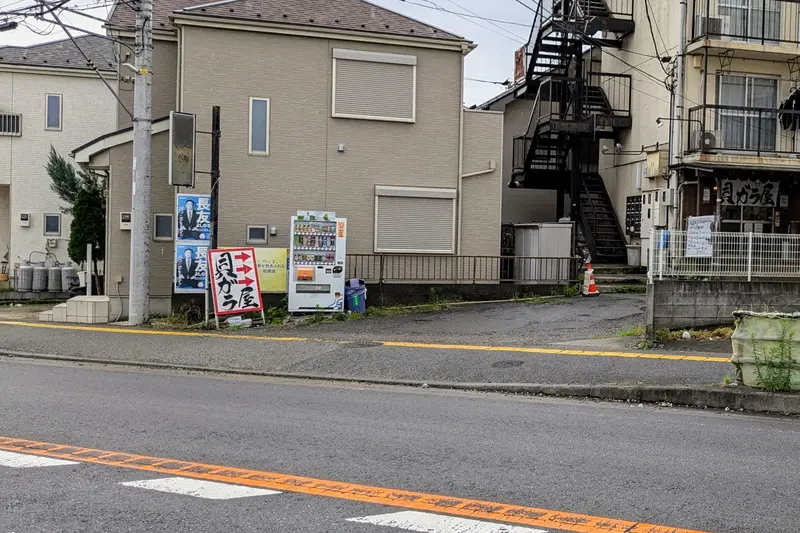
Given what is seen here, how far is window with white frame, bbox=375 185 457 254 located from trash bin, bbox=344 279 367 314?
71.8 inches

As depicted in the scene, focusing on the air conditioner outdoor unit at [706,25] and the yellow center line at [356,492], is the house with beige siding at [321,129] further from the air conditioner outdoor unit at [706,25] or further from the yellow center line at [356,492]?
the yellow center line at [356,492]

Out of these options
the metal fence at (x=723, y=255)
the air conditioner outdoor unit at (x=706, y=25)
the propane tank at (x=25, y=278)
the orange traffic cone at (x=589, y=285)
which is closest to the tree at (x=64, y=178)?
the propane tank at (x=25, y=278)

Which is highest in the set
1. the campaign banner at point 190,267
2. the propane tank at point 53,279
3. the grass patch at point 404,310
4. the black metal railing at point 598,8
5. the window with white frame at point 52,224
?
the black metal railing at point 598,8

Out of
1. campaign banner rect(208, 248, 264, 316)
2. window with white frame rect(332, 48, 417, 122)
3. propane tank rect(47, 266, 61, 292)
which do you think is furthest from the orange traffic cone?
propane tank rect(47, 266, 61, 292)

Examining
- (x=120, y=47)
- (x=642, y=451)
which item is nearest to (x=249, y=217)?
(x=120, y=47)

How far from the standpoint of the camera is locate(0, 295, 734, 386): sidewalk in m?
10.9

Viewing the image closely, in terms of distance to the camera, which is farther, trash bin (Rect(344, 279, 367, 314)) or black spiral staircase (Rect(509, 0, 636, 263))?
black spiral staircase (Rect(509, 0, 636, 263))

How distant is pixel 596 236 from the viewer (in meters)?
24.6

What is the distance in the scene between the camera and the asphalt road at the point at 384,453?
200 inches

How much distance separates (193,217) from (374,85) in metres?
5.72

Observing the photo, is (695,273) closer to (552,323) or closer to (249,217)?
(552,323)

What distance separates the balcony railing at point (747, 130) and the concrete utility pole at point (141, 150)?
14465 mm

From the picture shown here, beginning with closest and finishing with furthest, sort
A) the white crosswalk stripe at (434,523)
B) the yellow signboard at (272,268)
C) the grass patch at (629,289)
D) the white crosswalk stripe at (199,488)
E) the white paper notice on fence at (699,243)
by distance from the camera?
the white crosswalk stripe at (434,523)
the white crosswalk stripe at (199,488)
the white paper notice on fence at (699,243)
the yellow signboard at (272,268)
the grass patch at (629,289)

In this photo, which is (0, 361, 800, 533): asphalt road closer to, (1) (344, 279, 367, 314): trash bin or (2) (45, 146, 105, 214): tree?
(1) (344, 279, 367, 314): trash bin
